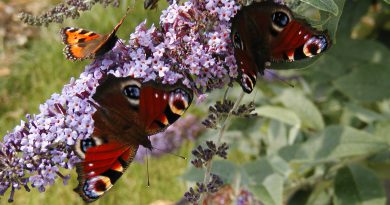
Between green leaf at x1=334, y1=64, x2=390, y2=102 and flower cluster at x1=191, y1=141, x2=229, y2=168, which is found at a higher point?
green leaf at x1=334, y1=64, x2=390, y2=102

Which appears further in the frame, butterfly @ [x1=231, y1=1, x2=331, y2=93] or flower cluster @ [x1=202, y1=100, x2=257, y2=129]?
flower cluster @ [x1=202, y1=100, x2=257, y2=129]

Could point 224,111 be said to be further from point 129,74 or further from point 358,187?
point 358,187

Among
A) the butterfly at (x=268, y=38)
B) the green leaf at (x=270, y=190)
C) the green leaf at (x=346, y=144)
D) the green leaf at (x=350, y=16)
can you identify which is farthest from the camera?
the green leaf at (x=350, y=16)

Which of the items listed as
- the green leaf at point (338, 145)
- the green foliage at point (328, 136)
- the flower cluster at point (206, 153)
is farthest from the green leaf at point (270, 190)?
the flower cluster at point (206, 153)

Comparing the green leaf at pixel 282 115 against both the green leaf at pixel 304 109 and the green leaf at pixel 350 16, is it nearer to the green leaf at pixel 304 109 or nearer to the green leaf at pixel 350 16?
the green leaf at pixel 304 109

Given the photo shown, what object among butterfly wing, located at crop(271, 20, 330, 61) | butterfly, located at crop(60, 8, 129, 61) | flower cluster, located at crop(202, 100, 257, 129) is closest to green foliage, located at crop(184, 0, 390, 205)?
butterfly wing, located at crop(271, 20, 330, 61)

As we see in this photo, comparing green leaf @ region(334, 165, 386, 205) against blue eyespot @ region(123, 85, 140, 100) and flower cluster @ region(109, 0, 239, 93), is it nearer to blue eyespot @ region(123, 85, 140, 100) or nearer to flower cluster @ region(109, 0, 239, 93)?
flower cluster @ region(109, 0, 239, 93)

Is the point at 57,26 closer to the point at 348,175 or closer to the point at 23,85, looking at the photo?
the point at 23,85
